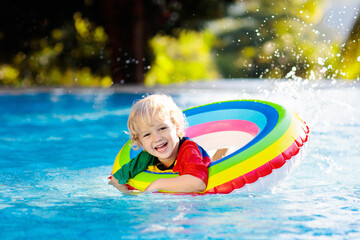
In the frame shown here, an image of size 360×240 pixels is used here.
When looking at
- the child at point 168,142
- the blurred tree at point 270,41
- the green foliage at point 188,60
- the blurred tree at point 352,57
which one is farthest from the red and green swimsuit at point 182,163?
the green foliage at point 188,60

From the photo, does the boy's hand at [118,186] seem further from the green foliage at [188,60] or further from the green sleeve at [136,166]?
the green foliage at [188,60]

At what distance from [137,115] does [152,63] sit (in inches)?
432

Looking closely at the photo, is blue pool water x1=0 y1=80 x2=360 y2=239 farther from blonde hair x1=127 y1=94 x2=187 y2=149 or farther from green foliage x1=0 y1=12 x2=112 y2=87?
green foliage x1=0 y1=12 x2=112 y2=87

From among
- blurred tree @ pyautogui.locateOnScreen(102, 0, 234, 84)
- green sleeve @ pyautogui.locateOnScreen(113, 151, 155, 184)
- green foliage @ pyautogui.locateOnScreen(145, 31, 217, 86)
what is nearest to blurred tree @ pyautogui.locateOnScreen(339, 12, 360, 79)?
blurred tree @ pyautogui.locateOnScreen(102, 0, 234, 84)

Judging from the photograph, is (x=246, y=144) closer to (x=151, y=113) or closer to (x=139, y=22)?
(x=151, y=113)

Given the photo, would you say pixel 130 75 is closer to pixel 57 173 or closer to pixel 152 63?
pixel 152 63

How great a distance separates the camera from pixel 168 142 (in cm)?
300

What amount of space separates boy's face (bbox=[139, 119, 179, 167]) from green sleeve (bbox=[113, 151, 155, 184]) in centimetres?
19

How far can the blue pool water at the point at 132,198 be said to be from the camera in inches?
101

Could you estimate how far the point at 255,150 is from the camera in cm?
310

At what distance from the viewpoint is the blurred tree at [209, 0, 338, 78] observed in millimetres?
23578

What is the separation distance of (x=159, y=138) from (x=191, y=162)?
215 millimetres

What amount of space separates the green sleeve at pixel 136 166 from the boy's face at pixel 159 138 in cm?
19

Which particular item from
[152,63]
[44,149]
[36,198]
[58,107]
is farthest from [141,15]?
[36,198]
